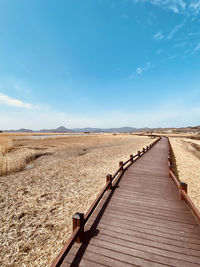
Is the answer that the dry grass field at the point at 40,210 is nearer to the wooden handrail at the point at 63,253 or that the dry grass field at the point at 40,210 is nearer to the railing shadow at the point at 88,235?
the railing shadow at the point at 88,235

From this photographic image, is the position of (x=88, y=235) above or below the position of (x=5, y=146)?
below

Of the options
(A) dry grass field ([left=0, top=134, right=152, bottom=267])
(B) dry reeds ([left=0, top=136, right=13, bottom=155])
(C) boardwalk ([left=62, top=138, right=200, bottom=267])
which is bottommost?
(A) dry grass field ([left=0, top=134, right=152, bottom=267])

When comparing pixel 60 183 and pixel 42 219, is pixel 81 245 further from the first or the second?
pixel 60 183

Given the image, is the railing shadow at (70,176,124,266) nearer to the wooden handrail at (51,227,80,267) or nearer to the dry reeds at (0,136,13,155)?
the wooden handrail at (51,227,80,267)

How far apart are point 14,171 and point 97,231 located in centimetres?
1331

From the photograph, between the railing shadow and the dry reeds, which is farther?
the dry reeds

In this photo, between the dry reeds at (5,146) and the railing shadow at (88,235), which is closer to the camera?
the railing shadow at (88,235)

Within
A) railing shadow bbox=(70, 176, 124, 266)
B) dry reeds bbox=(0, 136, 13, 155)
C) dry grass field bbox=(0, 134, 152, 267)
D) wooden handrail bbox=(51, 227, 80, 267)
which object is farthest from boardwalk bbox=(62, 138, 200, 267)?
dry reeds bbox=(0, 136, 13, 155)

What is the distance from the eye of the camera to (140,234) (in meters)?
3.87

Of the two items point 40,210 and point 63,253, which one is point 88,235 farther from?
point 40,210

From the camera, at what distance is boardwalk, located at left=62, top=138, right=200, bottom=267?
124 inches

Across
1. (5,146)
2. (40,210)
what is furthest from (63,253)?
(5,146)

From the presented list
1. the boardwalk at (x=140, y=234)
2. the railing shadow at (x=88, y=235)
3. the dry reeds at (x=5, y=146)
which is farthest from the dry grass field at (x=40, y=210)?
the dry reeds at (x=5, y=146)

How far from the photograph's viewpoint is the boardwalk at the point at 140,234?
3150mm
